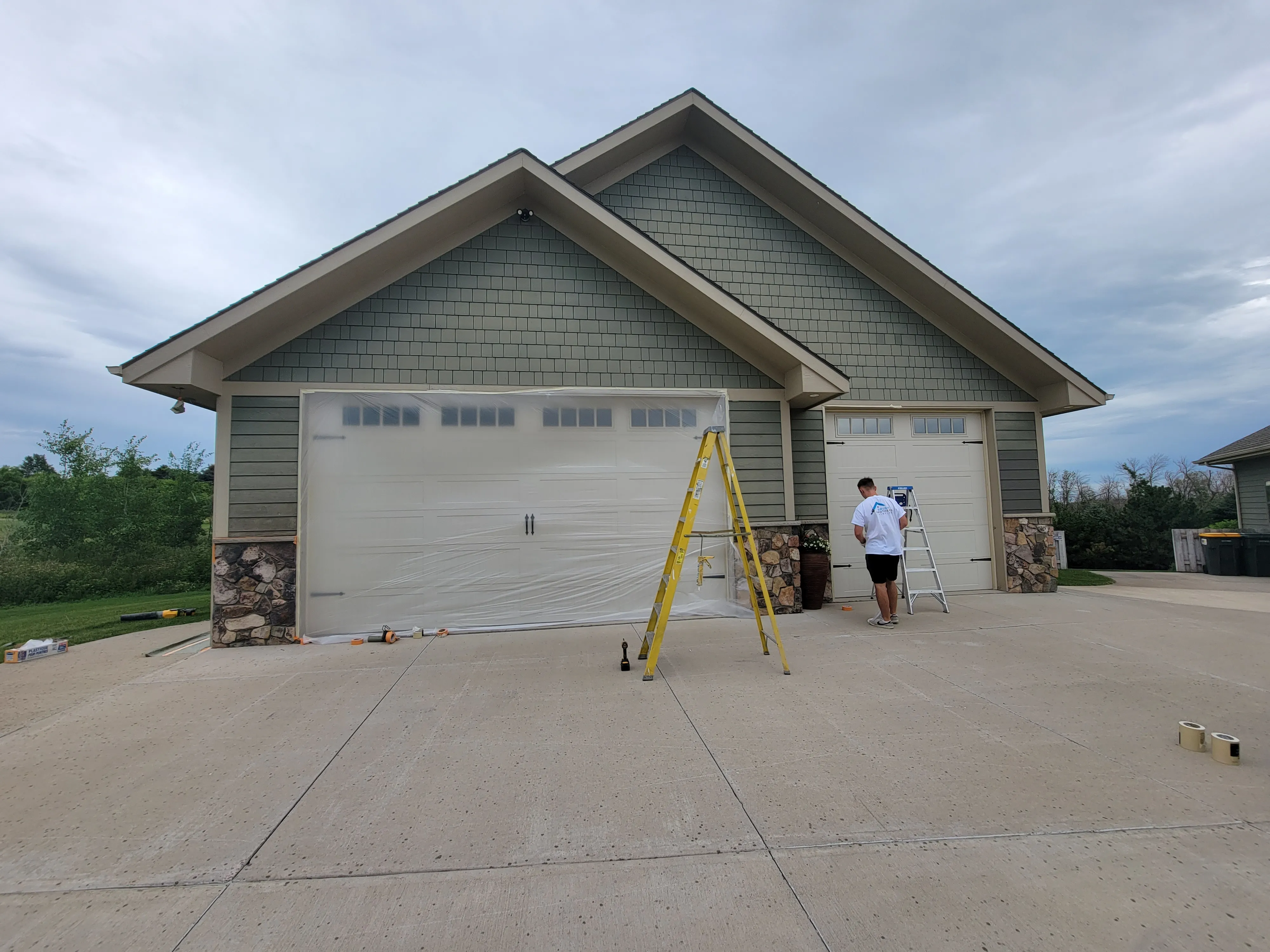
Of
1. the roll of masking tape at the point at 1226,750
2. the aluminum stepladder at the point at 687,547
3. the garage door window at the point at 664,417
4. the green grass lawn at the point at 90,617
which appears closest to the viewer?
the roll of masking tape at the point at 1226,750

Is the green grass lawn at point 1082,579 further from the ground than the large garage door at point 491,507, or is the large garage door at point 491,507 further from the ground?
the large garage door at point 491,507

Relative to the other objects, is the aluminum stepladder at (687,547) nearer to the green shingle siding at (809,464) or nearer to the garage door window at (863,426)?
the green shingle siding at (809,464)

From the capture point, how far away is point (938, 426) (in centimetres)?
810

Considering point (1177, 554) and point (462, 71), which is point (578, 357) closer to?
point (462, 71)

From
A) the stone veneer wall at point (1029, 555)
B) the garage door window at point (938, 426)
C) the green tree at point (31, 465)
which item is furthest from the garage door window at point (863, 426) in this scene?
the green tree at point (31, 465)

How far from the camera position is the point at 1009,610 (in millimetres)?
Result: 6762

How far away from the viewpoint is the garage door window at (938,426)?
8055mm

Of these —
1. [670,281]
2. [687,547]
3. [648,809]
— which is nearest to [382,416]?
[670,281]

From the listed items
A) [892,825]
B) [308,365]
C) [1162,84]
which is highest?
[1162,84]

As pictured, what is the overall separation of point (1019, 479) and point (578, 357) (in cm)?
647

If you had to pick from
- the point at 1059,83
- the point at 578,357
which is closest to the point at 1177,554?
the point at 1059,83

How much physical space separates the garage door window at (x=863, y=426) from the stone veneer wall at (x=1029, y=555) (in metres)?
2.16

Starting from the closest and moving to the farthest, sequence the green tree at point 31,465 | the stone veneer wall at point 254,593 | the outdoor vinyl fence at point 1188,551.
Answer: the stone veneer wall at point 254,593, the outdoor vinyl fence at point 1188,551, the green tree at point 31,465

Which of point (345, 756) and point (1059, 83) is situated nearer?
point (345, 756)
